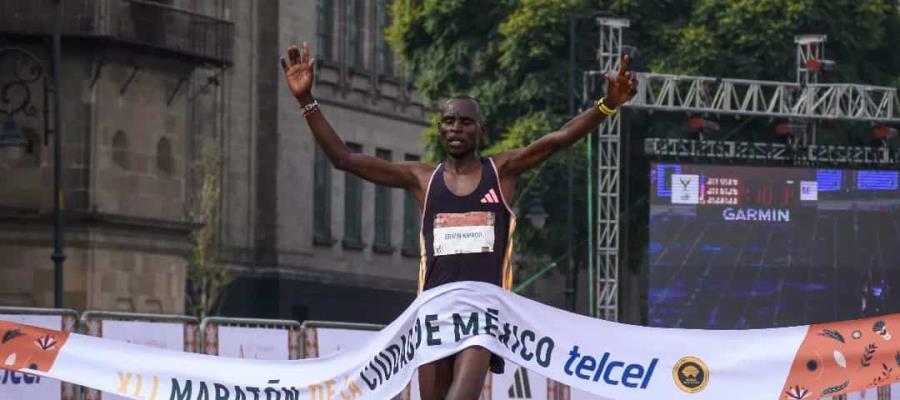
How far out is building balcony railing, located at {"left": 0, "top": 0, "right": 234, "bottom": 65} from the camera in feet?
141

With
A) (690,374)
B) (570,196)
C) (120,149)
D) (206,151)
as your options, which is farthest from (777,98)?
(690,374)

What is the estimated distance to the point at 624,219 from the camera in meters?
49.4

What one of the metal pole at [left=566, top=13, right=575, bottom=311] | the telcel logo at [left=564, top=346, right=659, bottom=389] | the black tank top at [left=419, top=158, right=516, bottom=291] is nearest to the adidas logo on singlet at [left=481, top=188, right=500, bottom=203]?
the black tank top at [left=419, top=158, right=516, bottom=291]

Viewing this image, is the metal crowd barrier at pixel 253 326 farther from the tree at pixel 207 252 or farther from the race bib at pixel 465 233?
A: the tree at pixel 207 252

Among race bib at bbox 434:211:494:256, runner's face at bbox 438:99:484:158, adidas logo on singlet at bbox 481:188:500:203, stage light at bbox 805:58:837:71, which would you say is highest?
stage light at bbox 805:58:837:71

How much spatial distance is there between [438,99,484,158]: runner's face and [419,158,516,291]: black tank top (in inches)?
8.0

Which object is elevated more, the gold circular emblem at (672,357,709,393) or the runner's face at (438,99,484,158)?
the runner's face at (438,99,484,158)

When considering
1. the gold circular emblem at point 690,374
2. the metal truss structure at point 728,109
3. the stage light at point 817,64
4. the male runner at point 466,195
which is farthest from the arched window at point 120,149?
the male runner at point 466,195

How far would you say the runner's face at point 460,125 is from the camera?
37.3 feet

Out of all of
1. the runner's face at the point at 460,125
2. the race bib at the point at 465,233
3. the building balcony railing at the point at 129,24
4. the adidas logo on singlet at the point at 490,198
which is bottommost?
the race bib at the point at 465,233

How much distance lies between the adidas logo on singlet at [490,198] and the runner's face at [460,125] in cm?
21

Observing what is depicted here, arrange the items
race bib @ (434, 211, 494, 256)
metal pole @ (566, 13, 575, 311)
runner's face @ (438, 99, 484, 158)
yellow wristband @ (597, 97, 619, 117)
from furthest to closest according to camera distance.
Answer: metal pole @ (566, 13, 575, 311)
yellow wristband @ (597, 97, 619, 117)
race bib @ (434, 211, 494, 256)
runner's face @ (438, 99, 484, 158)

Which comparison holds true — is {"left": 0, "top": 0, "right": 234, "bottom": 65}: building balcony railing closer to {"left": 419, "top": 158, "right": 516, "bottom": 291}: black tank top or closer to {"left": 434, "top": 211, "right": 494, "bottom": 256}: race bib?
{"left": 419, "top": 158, "right": 516, "bottom": 291}: black tank top

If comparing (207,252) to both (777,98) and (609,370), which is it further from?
(609,370)
